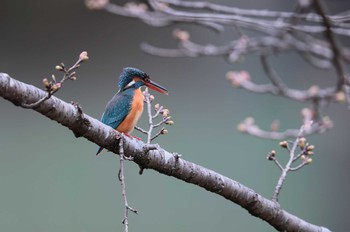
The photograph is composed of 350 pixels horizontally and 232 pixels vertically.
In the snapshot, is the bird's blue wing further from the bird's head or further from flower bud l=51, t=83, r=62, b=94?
flower bud l=51, t=83, r=62, b=94

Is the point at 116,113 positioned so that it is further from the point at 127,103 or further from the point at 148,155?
the point at 148,155

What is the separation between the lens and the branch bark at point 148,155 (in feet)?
6.36

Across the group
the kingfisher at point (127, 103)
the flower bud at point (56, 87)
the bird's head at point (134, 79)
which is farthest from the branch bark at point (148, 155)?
the bird's head at point (134, 79)

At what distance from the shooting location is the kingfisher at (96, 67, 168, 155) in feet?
10.0

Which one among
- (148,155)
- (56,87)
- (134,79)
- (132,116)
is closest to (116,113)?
(132,116)

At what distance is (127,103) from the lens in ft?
10.2

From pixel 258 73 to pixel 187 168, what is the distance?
3484 millimetres

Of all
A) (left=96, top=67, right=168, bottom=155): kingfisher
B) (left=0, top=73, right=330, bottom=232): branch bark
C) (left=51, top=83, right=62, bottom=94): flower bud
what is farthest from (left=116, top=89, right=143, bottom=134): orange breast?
(left=51, top=83, right=62, bottom=94): flower bud

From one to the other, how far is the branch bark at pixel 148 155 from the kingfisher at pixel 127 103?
593mm

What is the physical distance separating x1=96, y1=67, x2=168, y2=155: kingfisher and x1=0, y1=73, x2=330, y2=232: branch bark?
593mm

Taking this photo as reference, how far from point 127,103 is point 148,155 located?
0.75 metres

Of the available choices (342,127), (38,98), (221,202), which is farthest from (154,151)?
(342,127)

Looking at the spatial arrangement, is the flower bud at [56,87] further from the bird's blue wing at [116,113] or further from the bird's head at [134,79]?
the bird's head at [134,79]

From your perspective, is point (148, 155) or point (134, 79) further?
point (134, 79)
